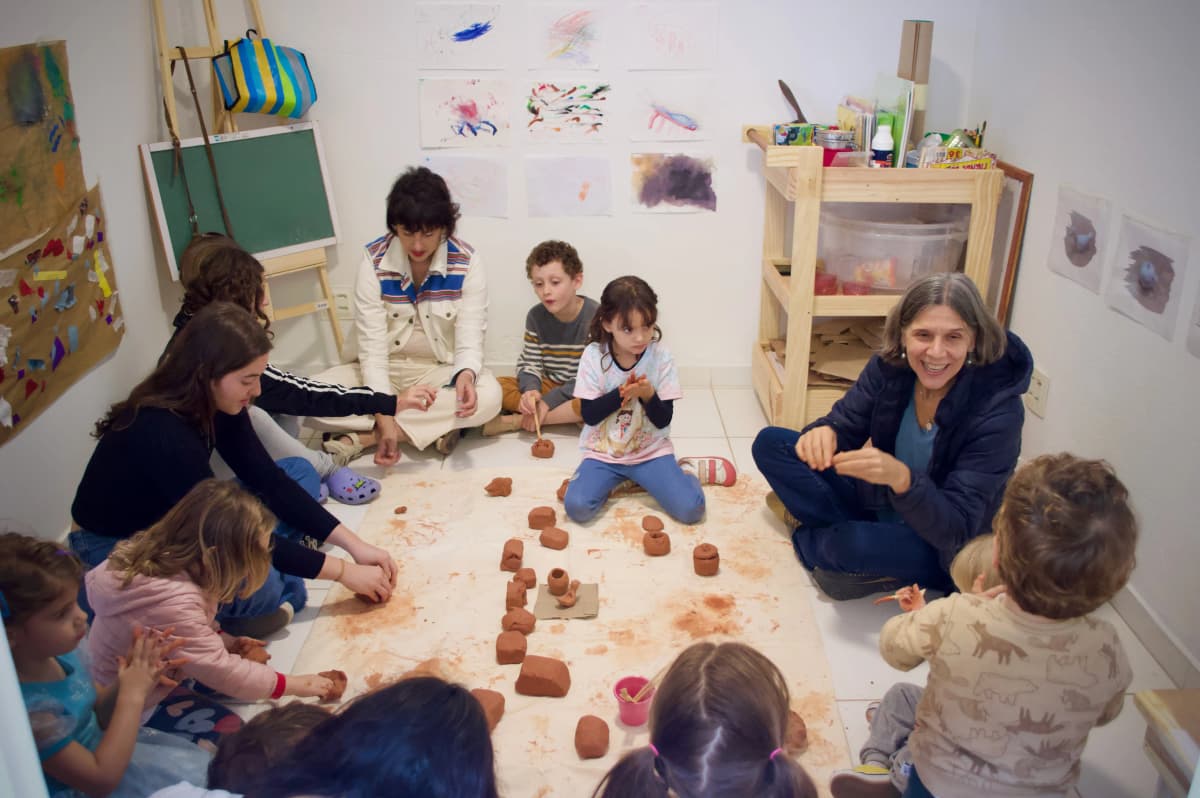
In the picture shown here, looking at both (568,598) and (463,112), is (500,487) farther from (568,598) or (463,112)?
(463,112)

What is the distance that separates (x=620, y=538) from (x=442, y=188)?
1319 millimetres

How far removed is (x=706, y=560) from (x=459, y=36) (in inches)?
81.3

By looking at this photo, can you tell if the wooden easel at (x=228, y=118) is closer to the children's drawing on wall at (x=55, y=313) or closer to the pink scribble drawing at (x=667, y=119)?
the children's drawing on wall at (x=55, y=313)

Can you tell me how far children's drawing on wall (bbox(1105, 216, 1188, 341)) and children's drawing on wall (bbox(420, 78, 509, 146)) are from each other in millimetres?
2083

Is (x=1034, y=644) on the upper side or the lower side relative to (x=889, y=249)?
lower

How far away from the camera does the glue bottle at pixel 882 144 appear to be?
2.94m

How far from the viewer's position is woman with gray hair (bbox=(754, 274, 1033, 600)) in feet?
7.06

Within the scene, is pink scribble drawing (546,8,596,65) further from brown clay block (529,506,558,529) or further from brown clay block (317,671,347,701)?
brown clay block (317,671,347,701)

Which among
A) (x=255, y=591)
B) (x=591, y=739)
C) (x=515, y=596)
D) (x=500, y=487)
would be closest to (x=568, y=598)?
(x=515, y=596)

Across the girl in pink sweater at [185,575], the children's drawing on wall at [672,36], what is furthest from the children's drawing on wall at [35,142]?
the children's drawing on wall at [672,36]

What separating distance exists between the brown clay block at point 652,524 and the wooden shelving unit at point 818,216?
2.40 ft

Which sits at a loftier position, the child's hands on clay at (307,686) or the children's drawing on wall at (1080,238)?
the children's drawing on wall at (1080,238)

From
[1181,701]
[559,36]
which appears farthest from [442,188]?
[1181,701]

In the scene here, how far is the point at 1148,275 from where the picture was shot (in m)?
2.22
